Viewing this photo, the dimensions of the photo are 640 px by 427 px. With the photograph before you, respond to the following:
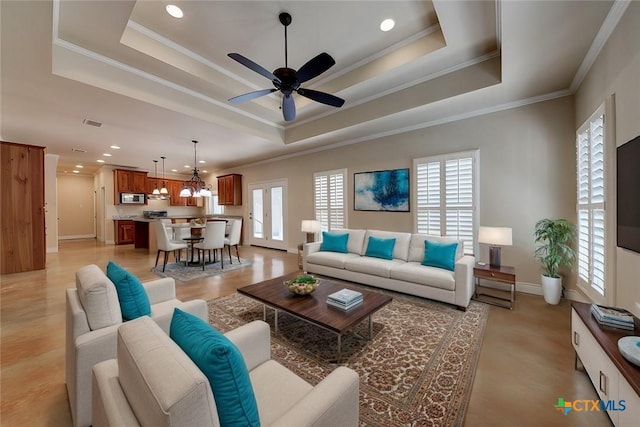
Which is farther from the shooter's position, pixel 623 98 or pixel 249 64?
pixel 249 64

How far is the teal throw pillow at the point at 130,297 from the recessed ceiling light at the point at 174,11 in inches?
106

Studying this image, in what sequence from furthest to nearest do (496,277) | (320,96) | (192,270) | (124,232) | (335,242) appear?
(124,232)
(192,270)
(335,242)
(496,277)
(320,96)

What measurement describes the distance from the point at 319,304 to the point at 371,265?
60.4 inches

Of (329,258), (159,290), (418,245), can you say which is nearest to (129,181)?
(329,258)

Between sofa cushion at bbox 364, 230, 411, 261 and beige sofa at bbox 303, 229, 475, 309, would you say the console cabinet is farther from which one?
sofa cushion at bbox 364, 230, 411, 261

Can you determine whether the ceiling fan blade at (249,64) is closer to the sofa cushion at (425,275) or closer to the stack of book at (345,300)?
the stack of book at (345,300)

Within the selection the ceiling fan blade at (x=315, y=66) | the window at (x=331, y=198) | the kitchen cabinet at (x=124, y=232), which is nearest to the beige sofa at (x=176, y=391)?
the ceiling fan blade at (x=315, y=66)

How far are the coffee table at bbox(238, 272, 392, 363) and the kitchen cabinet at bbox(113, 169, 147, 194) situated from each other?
850 centimetres

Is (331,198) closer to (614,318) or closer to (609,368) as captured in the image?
(614,318)

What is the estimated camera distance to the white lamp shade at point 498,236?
3.26 m

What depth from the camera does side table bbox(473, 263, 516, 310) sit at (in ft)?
10.1

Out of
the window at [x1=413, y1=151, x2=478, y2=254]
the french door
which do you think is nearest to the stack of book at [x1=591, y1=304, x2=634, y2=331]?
the window at [x1=413, y1=151, x2=478, y2=254]

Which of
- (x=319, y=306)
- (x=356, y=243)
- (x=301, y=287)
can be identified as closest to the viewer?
(x=319, y=306)

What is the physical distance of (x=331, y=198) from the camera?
5.99m
